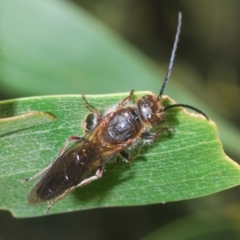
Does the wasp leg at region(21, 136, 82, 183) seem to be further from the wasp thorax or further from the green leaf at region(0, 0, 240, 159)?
the green leaf at region(0, 0, 240, 159)

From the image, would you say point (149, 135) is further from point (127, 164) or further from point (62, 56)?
point (62, 56)

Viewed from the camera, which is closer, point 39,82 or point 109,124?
point 109,124

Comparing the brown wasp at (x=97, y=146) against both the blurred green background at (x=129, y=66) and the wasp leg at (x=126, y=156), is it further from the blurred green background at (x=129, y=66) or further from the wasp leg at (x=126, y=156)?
the blurred green background at (x=129, y=66)

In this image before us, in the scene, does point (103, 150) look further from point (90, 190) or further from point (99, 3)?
point (99, 3)

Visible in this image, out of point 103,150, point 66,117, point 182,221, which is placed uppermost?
point 66,117

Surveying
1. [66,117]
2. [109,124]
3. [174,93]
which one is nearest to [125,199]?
[109,124]

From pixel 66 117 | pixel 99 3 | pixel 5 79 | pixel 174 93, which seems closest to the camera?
pixel 66 117

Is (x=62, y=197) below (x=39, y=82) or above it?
below
